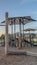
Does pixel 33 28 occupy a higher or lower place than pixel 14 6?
lower

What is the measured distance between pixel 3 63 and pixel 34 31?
961cm

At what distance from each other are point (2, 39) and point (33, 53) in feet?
28.8

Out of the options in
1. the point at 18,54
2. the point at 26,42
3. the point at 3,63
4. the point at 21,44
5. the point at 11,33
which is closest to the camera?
the point at 3,63

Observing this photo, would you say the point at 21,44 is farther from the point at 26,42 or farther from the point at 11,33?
the point at 11,33

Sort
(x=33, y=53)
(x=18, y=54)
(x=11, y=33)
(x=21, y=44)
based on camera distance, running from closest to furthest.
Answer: (x=33, y=53)
(x=18, y=54)
(x=21, y=44)
(x=11, y=33)

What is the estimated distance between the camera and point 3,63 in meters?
8.92

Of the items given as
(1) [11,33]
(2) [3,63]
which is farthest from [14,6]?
(2) [3,63]

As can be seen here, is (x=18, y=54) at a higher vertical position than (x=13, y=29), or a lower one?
lower

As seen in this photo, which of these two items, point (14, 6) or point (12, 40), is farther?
point (12, 40)

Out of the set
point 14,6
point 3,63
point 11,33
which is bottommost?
point 3,63

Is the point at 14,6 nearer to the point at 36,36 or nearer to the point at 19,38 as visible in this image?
the point at 19,38

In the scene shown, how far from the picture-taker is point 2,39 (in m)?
19.1

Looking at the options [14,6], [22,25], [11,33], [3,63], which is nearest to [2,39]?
[11,33]

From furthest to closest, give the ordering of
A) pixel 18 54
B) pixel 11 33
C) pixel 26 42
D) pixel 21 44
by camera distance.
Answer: pixel 11 33 → pixel 26 42 → pixel 21 44 → pixel 18 54
